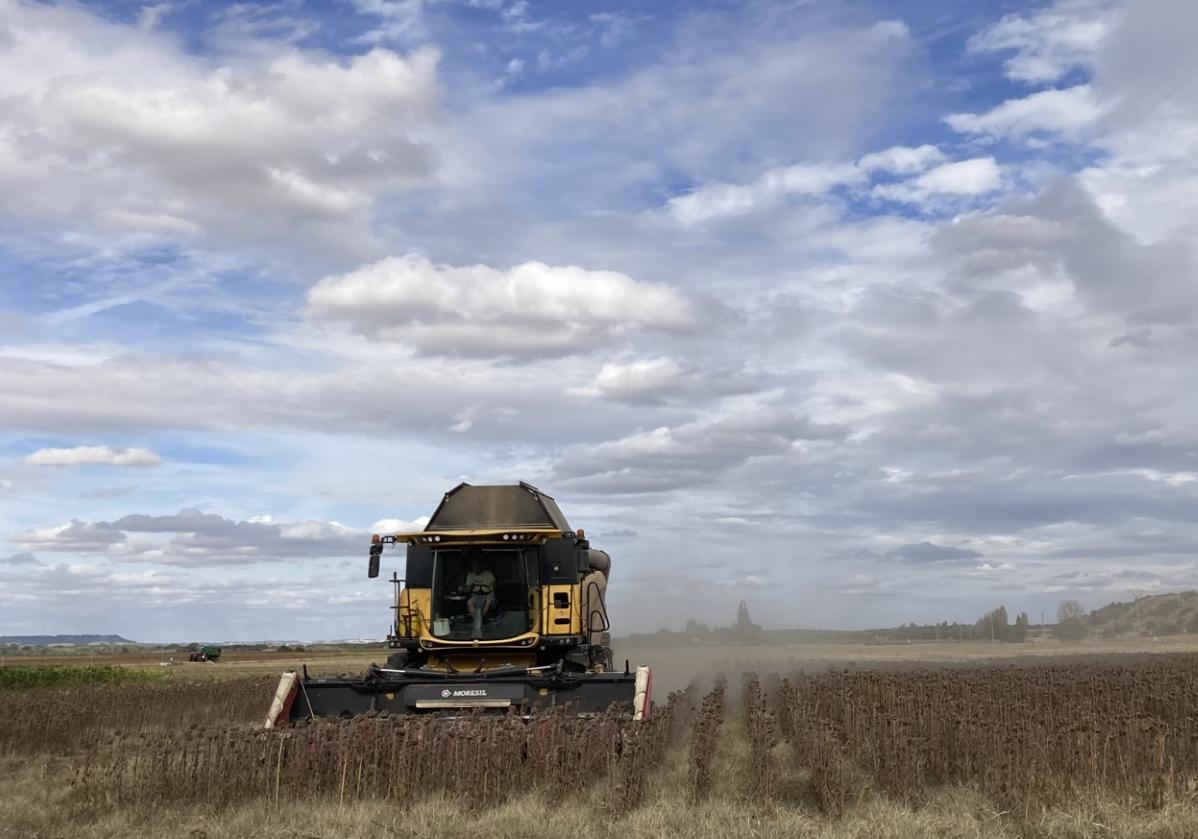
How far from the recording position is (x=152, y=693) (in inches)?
1060

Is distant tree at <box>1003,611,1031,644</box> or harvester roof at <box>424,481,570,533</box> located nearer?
harvester roof at <box>424,481,570,533</box>

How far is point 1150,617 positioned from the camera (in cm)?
15650

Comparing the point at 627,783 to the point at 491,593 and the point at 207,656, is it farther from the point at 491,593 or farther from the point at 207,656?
the point at 207,656

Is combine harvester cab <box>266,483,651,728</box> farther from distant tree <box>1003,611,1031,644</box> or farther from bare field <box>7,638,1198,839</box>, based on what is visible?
distant tree <box>1003,611,1031,644</box>

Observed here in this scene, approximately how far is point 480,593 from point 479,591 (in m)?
0.03

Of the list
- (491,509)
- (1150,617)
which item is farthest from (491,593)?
(1150,617)

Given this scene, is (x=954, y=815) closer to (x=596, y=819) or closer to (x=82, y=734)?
(x=596, y=819)

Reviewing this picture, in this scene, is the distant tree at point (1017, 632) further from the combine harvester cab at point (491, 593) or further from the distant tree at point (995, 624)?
the combine harvester cab at point (491, 593)

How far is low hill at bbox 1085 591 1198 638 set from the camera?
5546 inches

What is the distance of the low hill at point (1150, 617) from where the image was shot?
14088cm

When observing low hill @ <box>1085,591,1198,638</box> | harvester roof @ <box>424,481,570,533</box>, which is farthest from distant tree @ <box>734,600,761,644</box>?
low hill @ <box>1085,591,1198,638</box>

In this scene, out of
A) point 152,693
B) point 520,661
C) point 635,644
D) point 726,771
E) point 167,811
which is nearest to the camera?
point 167,811

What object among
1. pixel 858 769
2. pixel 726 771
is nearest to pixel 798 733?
pixel 726 771

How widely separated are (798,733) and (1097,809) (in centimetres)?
509
